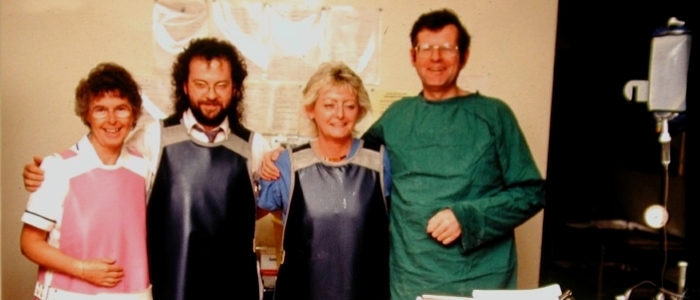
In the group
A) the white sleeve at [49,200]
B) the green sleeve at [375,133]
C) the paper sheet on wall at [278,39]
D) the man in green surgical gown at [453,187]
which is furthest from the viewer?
the paper sheet on wall at [278,39]

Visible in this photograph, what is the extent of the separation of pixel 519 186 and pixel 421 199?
29cm

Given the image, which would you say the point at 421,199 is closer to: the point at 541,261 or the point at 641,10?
the point at 541,261

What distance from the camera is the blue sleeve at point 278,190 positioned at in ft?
5.26

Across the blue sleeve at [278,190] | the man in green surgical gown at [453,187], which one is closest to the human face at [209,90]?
the blue sleeve at [278,190]

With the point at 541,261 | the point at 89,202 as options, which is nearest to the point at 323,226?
the point at 89,202

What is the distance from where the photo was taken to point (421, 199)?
63.3 inches

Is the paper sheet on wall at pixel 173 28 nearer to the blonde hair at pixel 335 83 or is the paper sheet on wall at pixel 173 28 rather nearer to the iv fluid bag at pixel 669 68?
the blonde hair at pixel 335 83

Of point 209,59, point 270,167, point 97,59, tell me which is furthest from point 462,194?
point 97,59

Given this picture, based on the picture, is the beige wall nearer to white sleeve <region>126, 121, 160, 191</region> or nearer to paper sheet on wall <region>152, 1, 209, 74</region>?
paper sheet on wall <region>152, 1, 209, 74</region>


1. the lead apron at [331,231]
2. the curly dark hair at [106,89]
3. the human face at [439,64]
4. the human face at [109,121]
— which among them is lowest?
the lead apron at [331,231]

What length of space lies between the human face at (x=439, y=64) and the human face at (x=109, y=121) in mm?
867

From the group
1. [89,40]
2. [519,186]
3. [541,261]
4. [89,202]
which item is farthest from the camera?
[541,261]

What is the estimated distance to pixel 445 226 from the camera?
5.16 ft

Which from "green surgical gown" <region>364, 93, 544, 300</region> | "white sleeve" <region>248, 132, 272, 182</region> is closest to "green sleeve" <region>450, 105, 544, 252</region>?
"green surgical gown" <region>364, 93, 544, 300</region>
